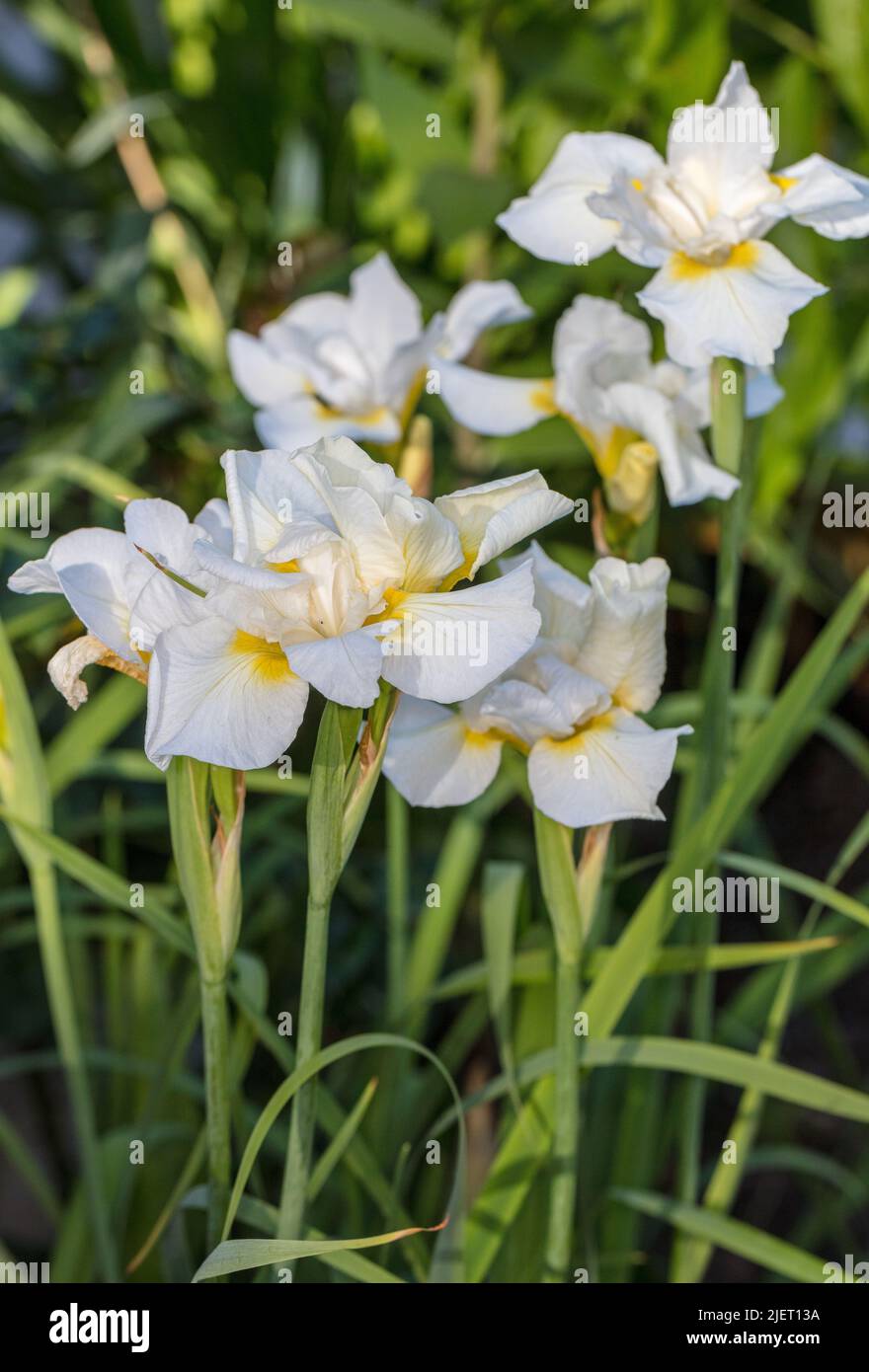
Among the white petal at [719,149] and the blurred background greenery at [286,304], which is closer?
the white petal at [719,149]

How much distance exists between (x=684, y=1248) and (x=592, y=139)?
1.65 feet

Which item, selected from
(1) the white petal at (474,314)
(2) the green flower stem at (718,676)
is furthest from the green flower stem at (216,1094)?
(1) the white petal at (474,314)

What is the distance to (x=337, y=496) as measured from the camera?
380mm

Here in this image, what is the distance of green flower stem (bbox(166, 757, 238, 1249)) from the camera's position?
0.41 m

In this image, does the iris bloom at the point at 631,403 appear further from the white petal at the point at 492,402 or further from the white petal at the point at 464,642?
the white petal at the point at 464,642

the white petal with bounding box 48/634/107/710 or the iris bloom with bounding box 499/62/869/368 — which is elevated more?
the iris bloom with bounding box 499/62/869/368

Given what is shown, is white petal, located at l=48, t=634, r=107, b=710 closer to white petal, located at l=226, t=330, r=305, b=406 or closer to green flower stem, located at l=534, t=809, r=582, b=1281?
green flower stem, located at l=534, t=809, r=582, b=1281

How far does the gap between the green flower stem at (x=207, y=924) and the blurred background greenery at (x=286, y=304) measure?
157 mm

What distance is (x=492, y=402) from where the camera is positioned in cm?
62

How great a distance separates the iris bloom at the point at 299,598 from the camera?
1.21 ft

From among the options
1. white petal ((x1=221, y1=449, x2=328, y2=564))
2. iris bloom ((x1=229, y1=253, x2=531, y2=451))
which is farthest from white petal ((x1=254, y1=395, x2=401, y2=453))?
white petal ((x1=221, y1=449, x2=328, y2=564))

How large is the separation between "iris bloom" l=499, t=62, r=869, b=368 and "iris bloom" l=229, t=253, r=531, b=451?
94 millimetres

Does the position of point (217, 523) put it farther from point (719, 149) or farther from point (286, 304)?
point (286, 304)

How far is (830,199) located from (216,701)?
11.7 inches
